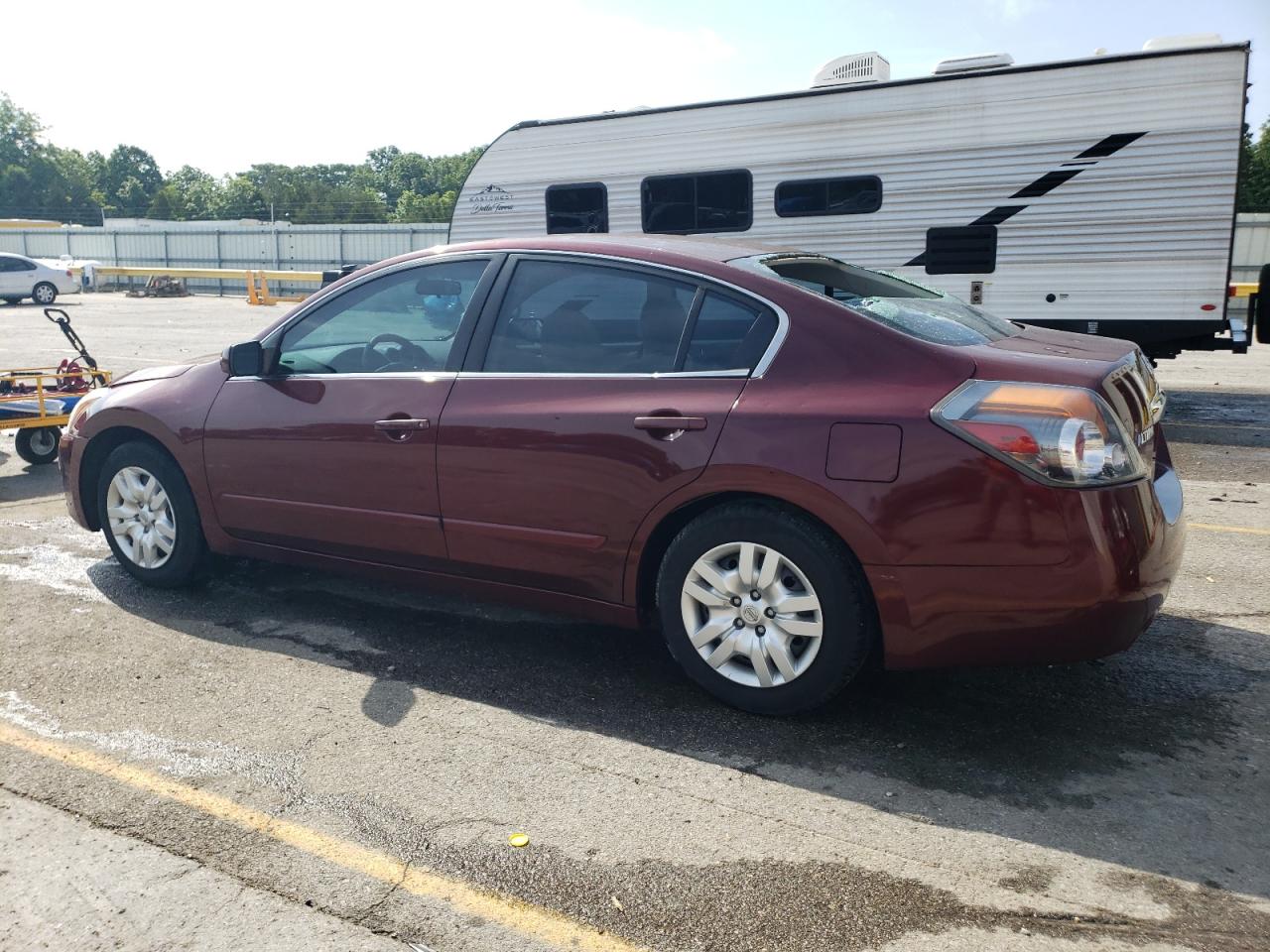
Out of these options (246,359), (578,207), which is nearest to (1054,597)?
(246,359)

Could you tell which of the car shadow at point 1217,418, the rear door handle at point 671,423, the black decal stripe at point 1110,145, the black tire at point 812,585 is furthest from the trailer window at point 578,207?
the black tire at point 812,585

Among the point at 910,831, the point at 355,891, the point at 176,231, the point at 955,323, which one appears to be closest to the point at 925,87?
the point at 955,323

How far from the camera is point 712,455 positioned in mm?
3568

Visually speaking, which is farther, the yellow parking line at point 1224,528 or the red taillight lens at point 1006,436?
the yellow parking line at point 1224,528

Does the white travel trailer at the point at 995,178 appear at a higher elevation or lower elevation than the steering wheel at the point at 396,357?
higher

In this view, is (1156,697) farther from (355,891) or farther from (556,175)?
(556,175)

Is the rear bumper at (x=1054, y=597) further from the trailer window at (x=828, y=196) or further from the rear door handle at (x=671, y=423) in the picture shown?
the trailer window at (x=828, y=196)

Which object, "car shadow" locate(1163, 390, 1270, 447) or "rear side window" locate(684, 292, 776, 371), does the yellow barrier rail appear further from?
"rear side window" locate(684, 292, 776, 371)

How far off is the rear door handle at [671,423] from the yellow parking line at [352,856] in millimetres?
1598

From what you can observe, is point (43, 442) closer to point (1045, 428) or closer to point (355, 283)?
point (355, 283)

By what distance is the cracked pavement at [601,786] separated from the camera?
2.61 m

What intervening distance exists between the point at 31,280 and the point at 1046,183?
29.1 m

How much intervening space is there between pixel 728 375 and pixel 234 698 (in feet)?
6.98

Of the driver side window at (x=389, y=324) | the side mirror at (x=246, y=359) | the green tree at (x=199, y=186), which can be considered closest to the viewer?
the driver side window at (x=389, y=324)
